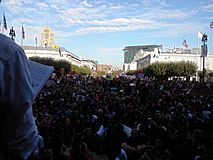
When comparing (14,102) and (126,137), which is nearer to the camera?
(14,102)

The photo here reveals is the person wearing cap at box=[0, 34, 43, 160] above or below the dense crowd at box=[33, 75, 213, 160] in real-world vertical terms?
above

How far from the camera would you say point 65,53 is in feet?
511

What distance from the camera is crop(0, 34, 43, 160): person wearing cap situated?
129 cm

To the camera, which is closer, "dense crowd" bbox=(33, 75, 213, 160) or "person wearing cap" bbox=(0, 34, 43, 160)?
"person wearing cap" bbox=(0, 34, 43, 160)

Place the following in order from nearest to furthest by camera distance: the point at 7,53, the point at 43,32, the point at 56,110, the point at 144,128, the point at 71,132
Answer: the point at 7,53, the point at 144,128, the point at 71,132, the point at 56,110, the point at 43,32

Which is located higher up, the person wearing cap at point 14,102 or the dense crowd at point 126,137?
the person wearing cap at point 14,102

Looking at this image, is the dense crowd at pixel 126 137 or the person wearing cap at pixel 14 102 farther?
the dense crowd at pixel 126 137

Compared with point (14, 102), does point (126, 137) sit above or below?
below

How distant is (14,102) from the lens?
1308mm

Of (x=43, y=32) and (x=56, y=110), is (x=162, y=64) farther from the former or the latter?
(x=43, y=32)

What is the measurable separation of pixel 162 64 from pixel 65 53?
250ft

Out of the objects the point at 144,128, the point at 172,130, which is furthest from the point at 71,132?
the point at 172,130

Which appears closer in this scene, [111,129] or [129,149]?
[129,149]

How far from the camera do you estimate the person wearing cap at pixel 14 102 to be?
1295 mm
